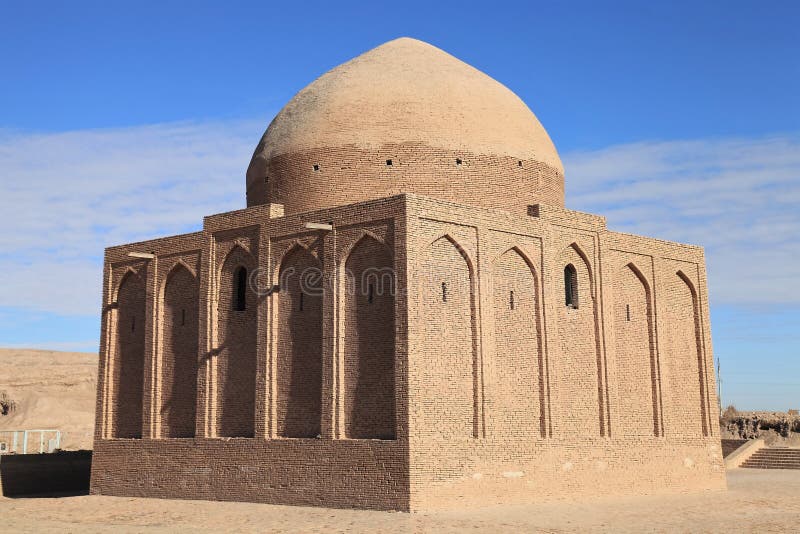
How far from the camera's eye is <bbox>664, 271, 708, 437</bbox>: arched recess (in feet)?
65.7

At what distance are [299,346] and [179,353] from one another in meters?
3.36

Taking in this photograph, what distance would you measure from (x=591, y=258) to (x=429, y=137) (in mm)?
4092

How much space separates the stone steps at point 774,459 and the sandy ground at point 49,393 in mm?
26572

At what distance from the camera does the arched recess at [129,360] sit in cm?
1928

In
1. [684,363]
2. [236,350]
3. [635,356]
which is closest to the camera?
[236,350]

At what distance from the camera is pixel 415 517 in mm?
13688

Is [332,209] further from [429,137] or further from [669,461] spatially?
[669,461]

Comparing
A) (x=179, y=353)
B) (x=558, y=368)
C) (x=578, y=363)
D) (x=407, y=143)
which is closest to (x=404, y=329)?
(x=558, y=368)

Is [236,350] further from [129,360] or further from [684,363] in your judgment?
[684,363]

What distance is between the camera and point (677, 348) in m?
20.5

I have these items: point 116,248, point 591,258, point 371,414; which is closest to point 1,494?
point 116,248

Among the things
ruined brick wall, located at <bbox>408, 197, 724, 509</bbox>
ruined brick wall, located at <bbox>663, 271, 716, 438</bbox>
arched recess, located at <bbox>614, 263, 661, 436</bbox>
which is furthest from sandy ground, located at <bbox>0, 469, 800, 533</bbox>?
ruined brick wall, located at <bbox>663, 271, 716, 438</bbox>

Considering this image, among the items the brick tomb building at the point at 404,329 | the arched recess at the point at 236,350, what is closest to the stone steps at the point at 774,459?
the brick tomb building at the point at 404,329

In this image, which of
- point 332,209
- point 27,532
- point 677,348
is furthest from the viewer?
point 677,348
